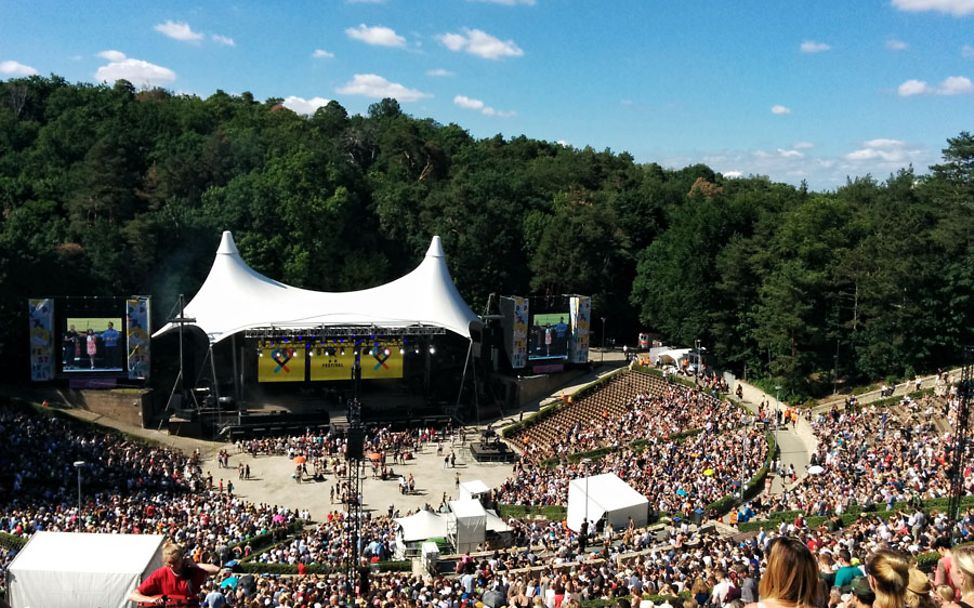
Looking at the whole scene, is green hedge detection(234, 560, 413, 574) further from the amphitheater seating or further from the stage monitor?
the stage monitor

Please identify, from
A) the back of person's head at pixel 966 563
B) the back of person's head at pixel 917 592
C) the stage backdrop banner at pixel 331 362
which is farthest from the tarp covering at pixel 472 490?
the back of person's head at pixel 966 563

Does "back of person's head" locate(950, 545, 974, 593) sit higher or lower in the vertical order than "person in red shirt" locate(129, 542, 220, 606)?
higher

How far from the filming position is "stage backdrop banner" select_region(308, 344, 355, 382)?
38969 mm

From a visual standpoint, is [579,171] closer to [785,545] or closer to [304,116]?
[304,116]

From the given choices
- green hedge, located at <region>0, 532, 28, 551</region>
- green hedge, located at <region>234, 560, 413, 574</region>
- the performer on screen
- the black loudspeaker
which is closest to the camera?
green hedge, located at <region>234, 560, 413, 574</region>

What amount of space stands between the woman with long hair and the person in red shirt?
13.7 feet

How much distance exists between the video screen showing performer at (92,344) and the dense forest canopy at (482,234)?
2590mm

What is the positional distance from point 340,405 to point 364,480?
7.91 m

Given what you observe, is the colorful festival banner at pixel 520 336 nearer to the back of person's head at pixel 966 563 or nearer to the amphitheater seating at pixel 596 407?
the amphitheater seating at pixel 596 407

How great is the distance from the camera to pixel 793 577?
412 centimetres

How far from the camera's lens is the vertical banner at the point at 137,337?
37.4 meters

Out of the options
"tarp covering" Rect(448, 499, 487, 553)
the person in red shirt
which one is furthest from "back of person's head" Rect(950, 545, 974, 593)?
"tarp covering" Rect(448, 499, 487, 553)

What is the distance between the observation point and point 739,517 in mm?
23469

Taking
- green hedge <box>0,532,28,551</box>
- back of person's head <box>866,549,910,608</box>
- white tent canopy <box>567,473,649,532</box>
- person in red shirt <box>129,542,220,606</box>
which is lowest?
green hedge <box>0,532,28,551</box>
